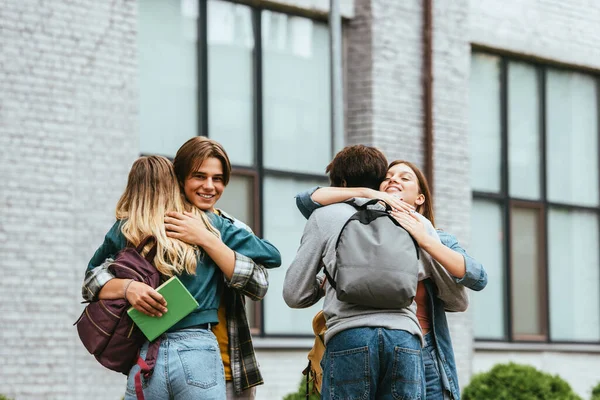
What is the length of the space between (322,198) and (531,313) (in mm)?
11149

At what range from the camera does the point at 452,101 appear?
15.2m

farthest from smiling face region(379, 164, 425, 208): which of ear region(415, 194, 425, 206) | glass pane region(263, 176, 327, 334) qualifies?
glass pane region(263, 176, 327, 334)

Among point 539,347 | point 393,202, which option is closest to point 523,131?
point 539,347

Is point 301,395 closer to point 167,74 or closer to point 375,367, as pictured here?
point 167,74

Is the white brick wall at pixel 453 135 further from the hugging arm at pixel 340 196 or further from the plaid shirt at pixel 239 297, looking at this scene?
the plaid shirt at pixel 239 297

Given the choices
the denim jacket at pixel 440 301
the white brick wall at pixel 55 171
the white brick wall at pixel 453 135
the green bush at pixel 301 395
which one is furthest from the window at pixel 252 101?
the denim jacket at pixel 440 301

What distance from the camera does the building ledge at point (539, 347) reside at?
A: 15.7 m

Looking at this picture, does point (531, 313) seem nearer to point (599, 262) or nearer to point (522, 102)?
point (599, 262)

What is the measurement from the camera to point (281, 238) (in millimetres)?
13445

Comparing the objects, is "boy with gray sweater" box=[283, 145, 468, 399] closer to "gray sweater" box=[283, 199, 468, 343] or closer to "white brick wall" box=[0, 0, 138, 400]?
"gray sweater" box=[283, 199, 468, 343]

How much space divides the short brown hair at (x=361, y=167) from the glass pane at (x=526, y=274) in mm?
10755

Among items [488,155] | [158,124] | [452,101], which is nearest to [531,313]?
[488,155]

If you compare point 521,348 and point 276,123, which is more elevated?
point 276,123

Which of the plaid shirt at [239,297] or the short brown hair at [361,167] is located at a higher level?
the short brown hair at [361,167]
